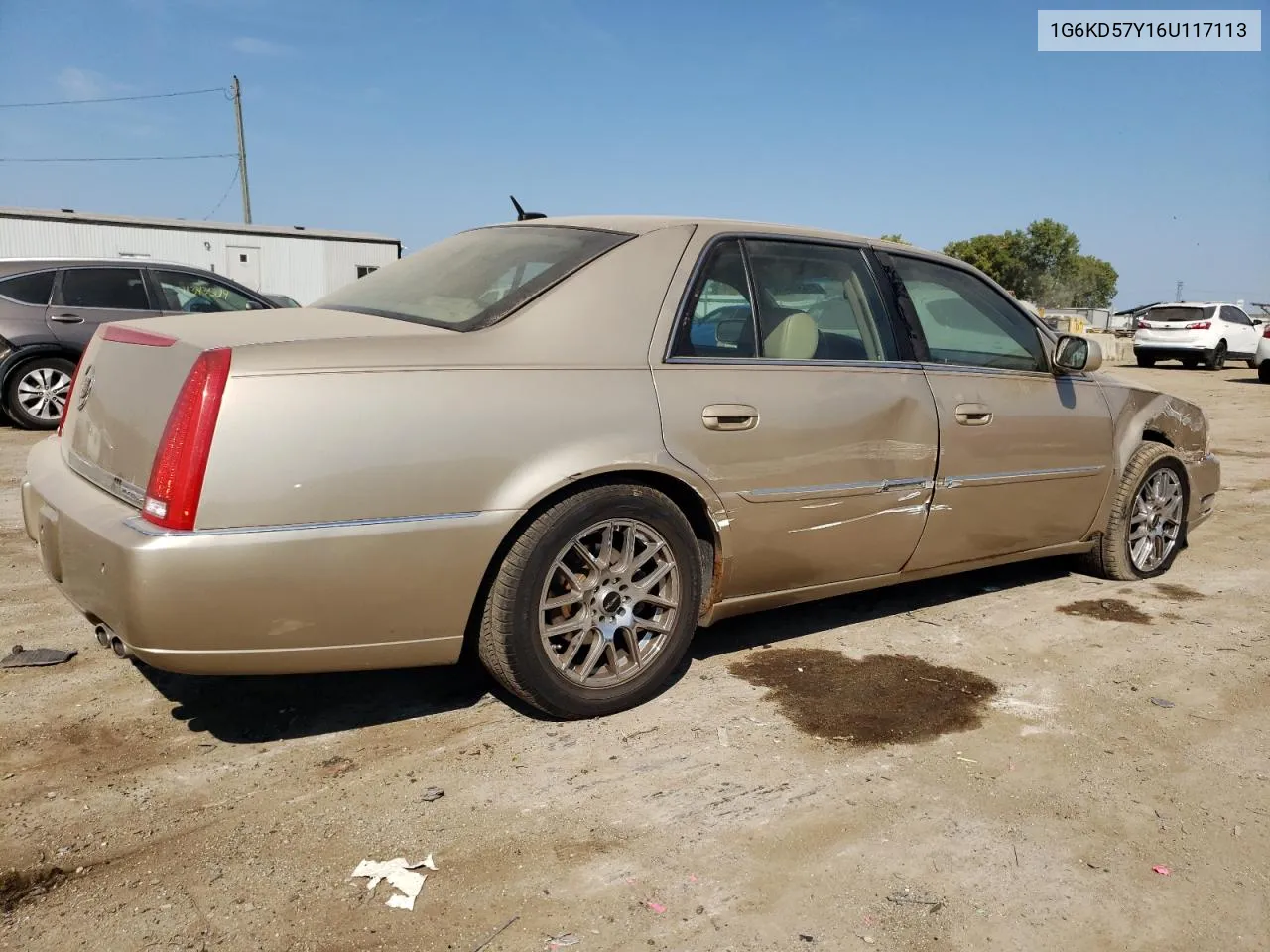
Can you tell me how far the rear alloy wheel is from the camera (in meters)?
22.6

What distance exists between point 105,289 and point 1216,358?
72.0 feet

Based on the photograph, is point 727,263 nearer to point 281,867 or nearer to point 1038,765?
point 1038,765

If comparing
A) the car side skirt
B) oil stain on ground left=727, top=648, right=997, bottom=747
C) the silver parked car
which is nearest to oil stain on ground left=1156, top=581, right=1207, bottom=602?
the car side skirt

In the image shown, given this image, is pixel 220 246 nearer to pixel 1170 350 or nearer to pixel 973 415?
pixel 1170 350

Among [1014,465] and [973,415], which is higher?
[973,415]

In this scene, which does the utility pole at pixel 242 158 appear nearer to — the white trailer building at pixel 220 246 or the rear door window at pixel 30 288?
the white trailer building at pixel 220 246

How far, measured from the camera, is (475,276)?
3.54 metres

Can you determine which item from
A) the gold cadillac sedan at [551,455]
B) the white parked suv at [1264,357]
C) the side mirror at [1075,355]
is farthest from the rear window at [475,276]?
the white parked suv at [1264,357]

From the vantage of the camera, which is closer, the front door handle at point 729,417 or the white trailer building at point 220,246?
the front door handle at point 729,417

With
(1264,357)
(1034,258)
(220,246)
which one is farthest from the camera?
(1034,258)

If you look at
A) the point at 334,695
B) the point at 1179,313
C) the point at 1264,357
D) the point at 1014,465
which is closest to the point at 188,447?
the point at 334,695

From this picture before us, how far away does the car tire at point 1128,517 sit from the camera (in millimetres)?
4934

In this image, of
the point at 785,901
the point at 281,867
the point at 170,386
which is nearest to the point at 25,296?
the point at 170,386

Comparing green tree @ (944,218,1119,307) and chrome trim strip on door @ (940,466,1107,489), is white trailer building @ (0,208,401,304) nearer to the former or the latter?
chrome trim strip on door @ (940,466,1107,489)
